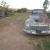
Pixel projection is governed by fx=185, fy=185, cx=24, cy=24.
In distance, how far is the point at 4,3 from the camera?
63.1ft

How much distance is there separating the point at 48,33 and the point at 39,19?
1.24 m

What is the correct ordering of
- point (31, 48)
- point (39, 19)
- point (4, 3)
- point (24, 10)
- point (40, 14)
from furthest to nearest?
point (24, 10)
point (4, 3)
point (40, 14)
point (39, 19)
point (31, 48)

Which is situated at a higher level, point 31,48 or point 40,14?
point 40,14

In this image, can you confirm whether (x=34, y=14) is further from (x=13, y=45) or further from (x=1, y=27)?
(x=13, y=45)

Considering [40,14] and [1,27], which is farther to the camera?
[1,27]

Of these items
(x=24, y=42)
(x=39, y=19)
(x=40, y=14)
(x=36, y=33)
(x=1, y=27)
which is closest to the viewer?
(x=24, y=42)

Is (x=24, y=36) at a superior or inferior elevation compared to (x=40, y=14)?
inferior

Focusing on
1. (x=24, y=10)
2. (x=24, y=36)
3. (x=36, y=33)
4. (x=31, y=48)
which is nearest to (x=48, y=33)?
(x=36, y=33)

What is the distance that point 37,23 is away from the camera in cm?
1034

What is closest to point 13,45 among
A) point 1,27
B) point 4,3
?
point 1,27

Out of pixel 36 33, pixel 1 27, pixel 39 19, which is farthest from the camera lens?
pixel 1 27

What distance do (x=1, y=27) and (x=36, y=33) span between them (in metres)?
4.06

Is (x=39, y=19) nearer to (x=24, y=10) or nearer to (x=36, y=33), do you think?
(x=36, y=33)

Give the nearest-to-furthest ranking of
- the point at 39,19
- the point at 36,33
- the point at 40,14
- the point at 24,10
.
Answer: the point at 36,33
the point at 39,19
the point at 40,14
the point at 24,10
